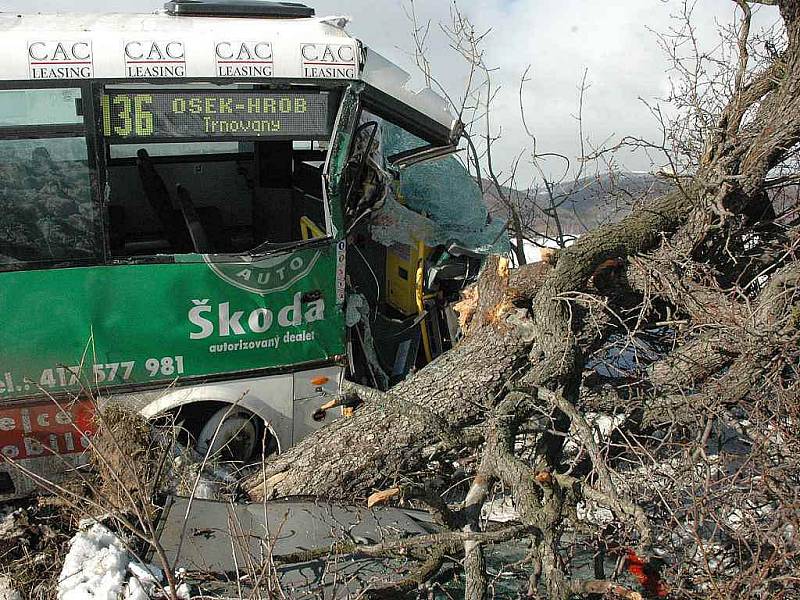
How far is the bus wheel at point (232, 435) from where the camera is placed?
4898mm

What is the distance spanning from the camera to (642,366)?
15.6ft

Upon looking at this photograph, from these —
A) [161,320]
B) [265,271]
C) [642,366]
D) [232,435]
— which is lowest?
[232,435]

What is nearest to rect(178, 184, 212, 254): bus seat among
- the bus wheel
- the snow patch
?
the bus wheel

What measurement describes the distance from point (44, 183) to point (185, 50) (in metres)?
1.02

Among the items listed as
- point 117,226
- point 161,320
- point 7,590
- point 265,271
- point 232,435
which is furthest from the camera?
point 117,226

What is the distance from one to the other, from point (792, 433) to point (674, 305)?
3.53 feet

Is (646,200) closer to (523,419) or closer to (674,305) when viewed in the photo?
(674,305)

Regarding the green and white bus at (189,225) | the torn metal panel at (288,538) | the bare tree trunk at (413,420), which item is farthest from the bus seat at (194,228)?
the torn metal panel at (288,538)

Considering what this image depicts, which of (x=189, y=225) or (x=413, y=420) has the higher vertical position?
(x=189, y=225)

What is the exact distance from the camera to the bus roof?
4191 millimetres

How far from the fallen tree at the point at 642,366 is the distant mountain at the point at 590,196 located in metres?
0.50

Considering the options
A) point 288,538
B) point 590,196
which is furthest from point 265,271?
point 590,196

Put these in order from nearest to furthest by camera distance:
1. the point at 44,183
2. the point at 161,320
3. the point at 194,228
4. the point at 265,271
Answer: the point at 44,183 < the point at 161,320 < the point at 265,271 < the point at 194,228

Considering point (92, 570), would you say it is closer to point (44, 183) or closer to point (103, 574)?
point (103, 574)
